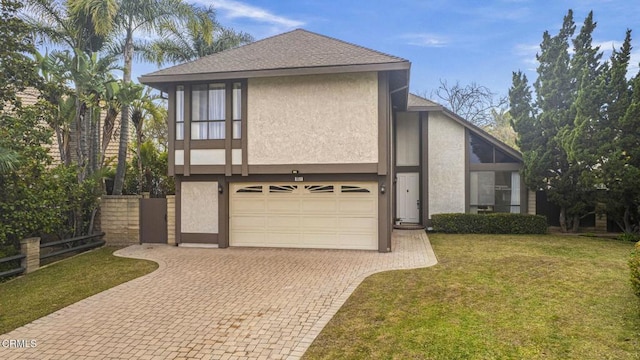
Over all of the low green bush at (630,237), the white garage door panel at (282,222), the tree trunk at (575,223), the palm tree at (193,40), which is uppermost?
the palm tree at (193,40)

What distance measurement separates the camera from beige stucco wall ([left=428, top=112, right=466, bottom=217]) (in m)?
16.8

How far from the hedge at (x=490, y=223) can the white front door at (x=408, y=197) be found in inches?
54.3

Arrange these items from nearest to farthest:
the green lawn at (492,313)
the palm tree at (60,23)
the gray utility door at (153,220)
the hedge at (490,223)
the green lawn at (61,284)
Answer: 1. the green lawn at (492,313)
2. the green lawn at (61,284)
3. the gray utility door at (153,220)
4. the palm tree at (60,23)
5. the hedge at (490,223)

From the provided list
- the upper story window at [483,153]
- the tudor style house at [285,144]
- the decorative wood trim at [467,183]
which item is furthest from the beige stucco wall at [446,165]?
the tudor style house at [285,144]

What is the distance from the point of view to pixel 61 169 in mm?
11961

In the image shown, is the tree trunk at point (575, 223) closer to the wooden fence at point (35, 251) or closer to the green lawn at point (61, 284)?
the green lawn at point (61, 284)

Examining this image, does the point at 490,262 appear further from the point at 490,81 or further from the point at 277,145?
the point at 490,81

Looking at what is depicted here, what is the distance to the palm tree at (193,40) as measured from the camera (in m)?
17.2

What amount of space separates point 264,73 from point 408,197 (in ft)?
29.5

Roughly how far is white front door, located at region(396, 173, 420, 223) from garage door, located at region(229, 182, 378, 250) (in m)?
5.81

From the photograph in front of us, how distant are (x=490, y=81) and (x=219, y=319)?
3744 centimetres

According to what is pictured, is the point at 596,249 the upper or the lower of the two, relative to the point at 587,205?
lower

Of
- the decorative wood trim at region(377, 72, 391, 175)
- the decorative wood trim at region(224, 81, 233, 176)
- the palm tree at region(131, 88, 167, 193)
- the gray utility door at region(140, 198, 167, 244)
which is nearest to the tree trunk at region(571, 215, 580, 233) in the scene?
the decorative wood trim at region(377, 72, 391, 175)

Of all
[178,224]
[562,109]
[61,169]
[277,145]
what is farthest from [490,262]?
[61,169]
